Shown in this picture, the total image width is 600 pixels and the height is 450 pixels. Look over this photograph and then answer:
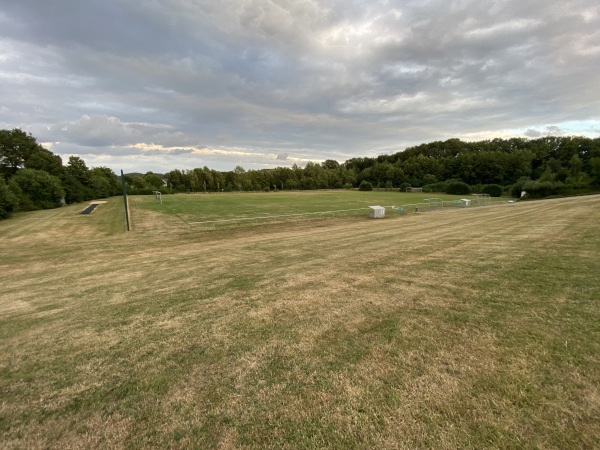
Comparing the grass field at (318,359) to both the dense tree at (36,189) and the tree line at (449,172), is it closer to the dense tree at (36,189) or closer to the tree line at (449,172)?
the dense tree at (36,189)

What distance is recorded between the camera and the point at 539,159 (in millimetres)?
102500

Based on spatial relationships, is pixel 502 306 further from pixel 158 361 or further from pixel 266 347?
pixel 158 361

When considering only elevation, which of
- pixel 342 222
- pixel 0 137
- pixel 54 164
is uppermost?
→ pixel 0 137

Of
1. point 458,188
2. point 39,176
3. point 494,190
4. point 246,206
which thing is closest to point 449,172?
point 458,188

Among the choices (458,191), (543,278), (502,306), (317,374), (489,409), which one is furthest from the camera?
(458,191)

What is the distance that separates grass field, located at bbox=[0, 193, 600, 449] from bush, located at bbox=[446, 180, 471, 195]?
8697 cm

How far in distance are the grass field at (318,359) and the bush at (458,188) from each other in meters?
87.0

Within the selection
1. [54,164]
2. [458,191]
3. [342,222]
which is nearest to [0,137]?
[54,164]

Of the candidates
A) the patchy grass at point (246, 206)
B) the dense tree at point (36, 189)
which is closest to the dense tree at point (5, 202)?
the dense tree at point (36, 189)

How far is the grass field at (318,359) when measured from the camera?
2.58m

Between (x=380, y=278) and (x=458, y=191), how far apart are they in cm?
9092

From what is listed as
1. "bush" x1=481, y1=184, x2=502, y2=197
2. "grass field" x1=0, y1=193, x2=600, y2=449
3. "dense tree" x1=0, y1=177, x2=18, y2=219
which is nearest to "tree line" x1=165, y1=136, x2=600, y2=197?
"bush" x1=481, y1=184, x2=502, y2=197

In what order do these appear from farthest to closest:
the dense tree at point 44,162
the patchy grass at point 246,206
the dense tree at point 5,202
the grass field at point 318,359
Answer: the dense tree at point 44,162 → the patchy grass at point 246,206 → the dense tree at point 5,202 → the grass field at point 318,359

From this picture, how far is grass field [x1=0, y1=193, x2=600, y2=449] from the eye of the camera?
101 inches
